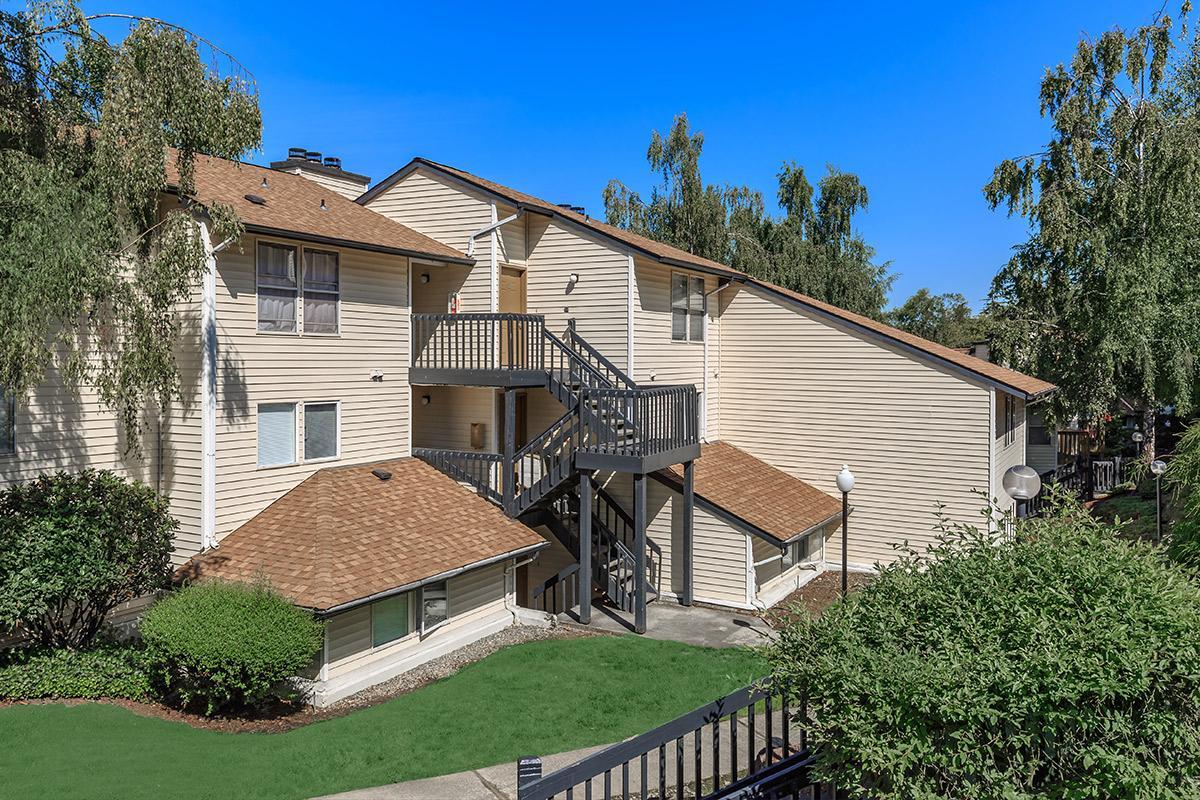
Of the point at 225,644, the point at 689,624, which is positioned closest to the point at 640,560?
the point at 689,624

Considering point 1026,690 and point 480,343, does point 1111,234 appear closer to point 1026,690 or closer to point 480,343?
point 480,343

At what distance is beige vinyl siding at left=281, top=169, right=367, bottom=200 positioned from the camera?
18.8 meters

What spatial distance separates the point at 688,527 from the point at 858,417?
579 centimetres

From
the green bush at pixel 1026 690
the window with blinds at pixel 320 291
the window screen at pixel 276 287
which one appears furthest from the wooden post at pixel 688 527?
the green bush at pixel 1026 690

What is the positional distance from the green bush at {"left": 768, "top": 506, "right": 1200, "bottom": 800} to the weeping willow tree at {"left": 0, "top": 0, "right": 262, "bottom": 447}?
8.73 m

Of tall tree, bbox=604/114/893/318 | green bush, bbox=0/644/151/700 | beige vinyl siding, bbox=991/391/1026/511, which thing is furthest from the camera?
tall tree, bbox=604/114/893/318

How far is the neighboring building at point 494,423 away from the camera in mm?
12234

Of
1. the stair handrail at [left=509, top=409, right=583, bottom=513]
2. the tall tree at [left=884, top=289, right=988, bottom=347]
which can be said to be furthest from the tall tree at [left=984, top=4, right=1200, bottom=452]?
the tall tree at [left=884, top=289, right=988, bottom=347]

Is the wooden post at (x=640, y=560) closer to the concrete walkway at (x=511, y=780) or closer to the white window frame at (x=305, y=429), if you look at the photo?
the white window frame at (x=305, y=429)

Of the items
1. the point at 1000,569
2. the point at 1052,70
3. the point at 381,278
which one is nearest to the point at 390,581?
the point at 381,278

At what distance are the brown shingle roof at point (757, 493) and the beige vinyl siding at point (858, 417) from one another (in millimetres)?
649

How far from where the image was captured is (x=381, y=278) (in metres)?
15.4

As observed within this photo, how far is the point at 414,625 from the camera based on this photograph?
1289 cm

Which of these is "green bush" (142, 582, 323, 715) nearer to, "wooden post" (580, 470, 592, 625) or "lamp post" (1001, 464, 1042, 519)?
"wooden post" (580, 470, 592, 625)
